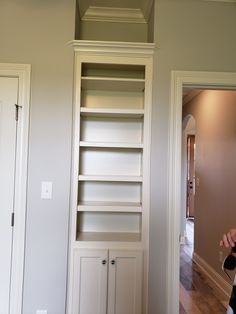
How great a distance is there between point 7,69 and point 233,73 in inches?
65.1

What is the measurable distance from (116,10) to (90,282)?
2120mm

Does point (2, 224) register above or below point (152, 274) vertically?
above

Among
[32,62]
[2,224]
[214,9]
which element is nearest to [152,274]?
[2,224]

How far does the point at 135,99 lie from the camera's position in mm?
2268

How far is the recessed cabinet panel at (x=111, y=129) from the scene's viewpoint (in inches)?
88.6

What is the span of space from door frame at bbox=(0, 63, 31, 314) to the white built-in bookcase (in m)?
0.35

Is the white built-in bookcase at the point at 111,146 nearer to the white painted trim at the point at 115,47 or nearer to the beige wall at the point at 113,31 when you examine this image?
the white painted trim at the point at 115,47

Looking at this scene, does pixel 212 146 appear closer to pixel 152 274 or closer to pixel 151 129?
pixel 151 129

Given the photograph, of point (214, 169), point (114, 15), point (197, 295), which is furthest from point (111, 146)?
point (197, 295)

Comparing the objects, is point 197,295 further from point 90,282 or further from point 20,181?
point 20,181

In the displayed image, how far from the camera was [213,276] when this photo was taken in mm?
3461

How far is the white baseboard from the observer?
308 centimetres

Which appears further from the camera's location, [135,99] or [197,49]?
[135,99]

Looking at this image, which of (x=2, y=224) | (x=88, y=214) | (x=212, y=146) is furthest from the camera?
(x=212, y=146)
